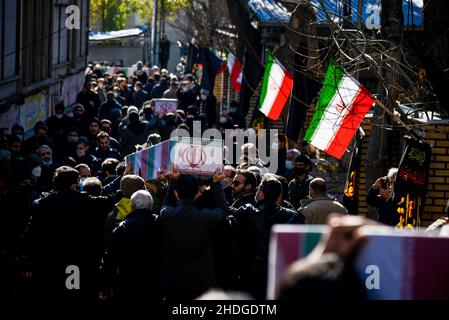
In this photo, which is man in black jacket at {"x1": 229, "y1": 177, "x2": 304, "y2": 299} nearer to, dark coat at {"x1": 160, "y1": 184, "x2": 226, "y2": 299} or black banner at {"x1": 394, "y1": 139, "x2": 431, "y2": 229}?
dark coat at {"x1": 160, "y1": 184, "x2": 226, "y2": 299}

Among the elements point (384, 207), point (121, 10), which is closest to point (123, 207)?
point (384, 207)

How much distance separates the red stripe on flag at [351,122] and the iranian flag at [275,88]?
423cm

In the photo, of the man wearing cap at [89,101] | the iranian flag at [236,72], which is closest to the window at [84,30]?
the man wearing cap at [89,101]

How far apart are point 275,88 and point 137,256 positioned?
27.4 feet

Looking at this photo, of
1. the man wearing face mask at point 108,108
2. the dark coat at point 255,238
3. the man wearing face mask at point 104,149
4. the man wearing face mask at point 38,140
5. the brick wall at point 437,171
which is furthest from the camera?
the man wearing face mask at point 108,108

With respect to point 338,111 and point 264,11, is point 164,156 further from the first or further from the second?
point 264,11

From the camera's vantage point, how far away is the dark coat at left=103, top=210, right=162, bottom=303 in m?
7.74

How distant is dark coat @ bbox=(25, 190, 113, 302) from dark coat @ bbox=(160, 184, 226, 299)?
764 millimetres

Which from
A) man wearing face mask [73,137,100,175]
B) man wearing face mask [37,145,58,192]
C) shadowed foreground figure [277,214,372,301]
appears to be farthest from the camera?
man wearing face mask [73,137,100,175]

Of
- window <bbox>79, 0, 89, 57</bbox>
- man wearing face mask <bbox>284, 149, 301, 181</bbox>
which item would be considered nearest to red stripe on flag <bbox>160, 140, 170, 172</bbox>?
man wearing face mask <bbox>284, 149, 301, 181</bbox>

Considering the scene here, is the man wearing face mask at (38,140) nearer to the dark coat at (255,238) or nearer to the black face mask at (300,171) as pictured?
the black face mask at (300,171)

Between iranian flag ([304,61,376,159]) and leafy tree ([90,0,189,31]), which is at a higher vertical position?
leafy tree ([90,0,189,31])

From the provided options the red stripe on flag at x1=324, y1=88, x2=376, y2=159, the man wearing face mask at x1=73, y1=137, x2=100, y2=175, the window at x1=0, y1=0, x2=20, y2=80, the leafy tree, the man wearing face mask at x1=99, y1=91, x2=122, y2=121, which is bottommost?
the man wearing face mask at x1=73, y1=137, x2=100, y2=175

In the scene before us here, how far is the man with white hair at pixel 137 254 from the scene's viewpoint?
25.4ft
